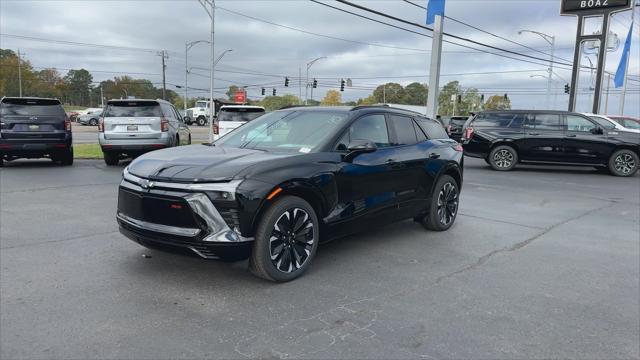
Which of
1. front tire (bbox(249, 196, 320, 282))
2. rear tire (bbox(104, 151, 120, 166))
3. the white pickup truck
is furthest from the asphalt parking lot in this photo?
the white pickup truck

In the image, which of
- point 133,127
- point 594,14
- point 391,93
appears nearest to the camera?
point 133,127

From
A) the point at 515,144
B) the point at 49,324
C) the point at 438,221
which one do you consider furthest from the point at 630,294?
the point at 515,144

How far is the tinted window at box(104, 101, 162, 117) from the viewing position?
1230cm

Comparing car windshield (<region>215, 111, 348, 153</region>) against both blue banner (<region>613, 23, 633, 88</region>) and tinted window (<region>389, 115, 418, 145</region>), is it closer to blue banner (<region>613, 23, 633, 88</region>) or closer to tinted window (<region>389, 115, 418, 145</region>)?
tinted window (<region>389, 115, 418, 145</region>)

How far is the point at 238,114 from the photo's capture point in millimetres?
16484

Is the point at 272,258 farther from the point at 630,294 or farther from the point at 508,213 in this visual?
the point at 508,213

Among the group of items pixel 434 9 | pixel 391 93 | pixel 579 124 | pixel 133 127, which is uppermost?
pixel 391 93

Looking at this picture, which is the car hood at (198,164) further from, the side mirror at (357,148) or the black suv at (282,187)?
the side mirror at (357,148)

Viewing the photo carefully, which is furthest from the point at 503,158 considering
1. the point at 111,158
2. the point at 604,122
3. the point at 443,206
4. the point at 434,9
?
the point at 111,158

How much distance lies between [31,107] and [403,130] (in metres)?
10.3

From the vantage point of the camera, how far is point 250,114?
1645cm

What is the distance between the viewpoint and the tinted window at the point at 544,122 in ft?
46.5

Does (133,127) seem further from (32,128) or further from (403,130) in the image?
(403,130)

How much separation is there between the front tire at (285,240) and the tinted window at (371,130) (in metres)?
1.18
